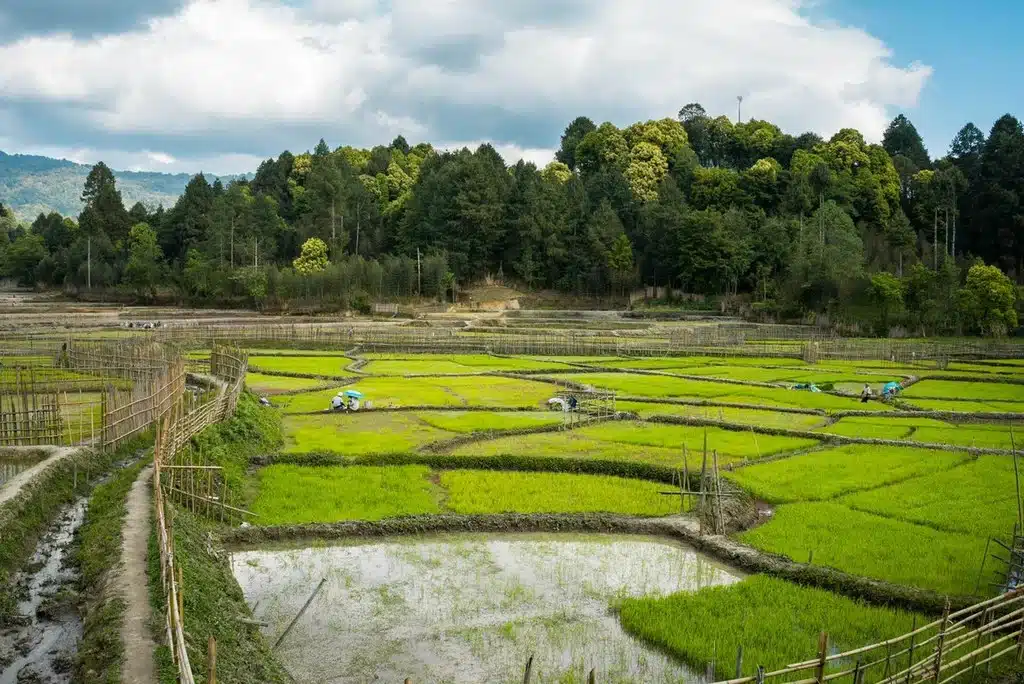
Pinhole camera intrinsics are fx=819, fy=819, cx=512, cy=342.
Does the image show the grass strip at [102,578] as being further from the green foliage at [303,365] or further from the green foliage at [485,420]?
the green foliage at [303,365]

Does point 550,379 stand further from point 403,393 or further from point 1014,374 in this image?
point 1014,374

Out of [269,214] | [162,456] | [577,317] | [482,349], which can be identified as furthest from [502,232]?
[162,456]

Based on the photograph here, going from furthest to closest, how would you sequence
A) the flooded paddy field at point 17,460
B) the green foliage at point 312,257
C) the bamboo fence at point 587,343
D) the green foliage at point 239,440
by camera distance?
the green foliage at point 312,257
the bamboo fence at point 587,343
the green foliage at point 239,440
the flooded paddy field at point 17,460

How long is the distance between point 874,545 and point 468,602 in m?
8.18

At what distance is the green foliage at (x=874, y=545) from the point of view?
1449cm

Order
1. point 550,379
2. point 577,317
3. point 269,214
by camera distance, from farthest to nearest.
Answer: point 269,214 → point 577,317 → point 550,379

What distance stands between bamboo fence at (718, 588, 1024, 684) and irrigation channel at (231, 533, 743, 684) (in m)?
2.05

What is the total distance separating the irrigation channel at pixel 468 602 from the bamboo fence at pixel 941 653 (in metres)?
2.05

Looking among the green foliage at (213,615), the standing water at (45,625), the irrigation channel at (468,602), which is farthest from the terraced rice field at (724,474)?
the standing water at (45,625)

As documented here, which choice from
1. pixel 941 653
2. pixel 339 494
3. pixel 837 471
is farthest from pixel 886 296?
pixel 941 653

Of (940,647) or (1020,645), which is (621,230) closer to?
(1020,645)

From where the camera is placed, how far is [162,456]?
1770cm

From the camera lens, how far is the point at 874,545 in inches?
635

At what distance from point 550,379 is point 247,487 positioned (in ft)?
72.2
